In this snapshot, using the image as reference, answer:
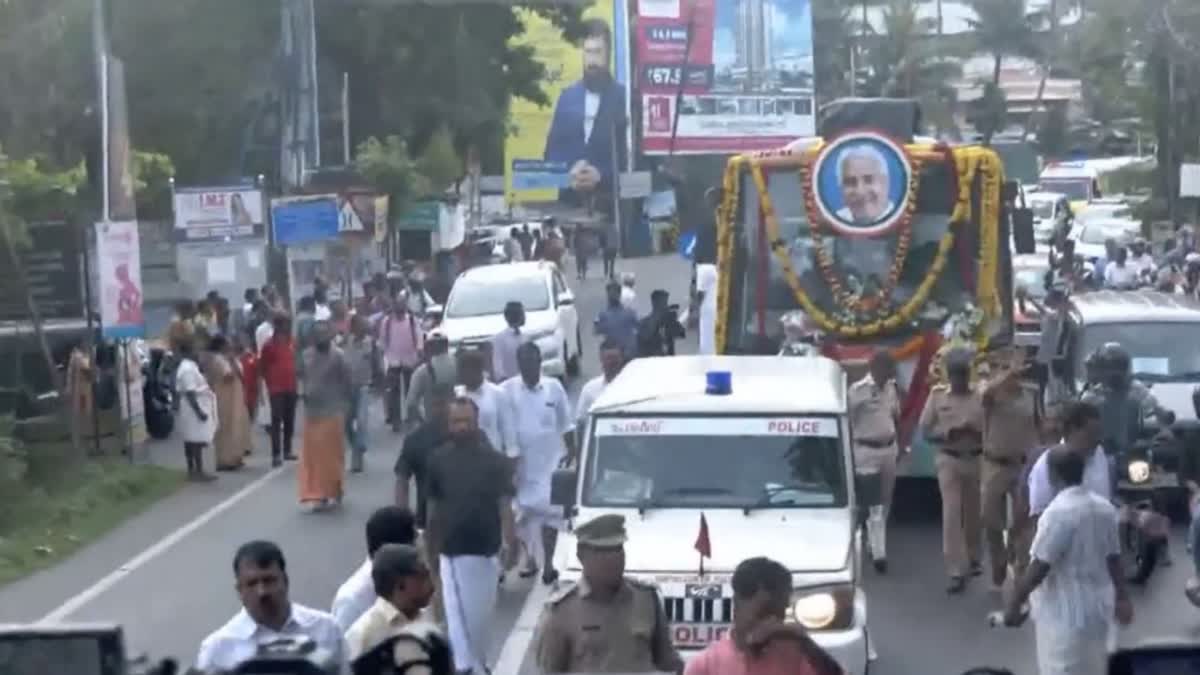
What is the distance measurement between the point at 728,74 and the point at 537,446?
66.3 metres

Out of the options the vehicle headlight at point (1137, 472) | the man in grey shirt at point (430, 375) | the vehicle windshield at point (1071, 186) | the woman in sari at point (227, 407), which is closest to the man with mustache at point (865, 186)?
the man in grey shirt at point (430, 375)

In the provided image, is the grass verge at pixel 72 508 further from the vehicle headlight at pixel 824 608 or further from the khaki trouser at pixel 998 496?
the vehicle headlight at pixel 824 608

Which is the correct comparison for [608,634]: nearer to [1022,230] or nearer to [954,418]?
[954,418]

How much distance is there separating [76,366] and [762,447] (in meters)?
15.0

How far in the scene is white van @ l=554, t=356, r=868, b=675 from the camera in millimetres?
11445

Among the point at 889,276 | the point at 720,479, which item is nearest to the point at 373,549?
the point at 720,479

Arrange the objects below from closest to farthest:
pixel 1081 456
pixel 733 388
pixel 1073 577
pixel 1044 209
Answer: pixel 1073 577 < pixel 1081 456 < pixel 733 388 < pixel 1044 209

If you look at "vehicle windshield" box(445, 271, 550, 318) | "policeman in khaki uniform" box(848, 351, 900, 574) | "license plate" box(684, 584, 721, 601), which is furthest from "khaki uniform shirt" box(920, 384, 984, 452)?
"vehicle windshield" box(445, 271, 550, 318)

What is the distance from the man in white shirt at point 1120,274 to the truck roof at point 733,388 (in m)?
21.8

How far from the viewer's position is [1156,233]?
154 ft

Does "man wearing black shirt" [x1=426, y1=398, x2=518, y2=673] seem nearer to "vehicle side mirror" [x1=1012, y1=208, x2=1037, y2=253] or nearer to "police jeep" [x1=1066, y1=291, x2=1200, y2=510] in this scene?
"police jeep" [x1=1066, y1=291, x2=1200, y2=510]

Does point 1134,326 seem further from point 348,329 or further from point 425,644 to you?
point 425,644

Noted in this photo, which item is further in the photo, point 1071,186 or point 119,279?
point 1071,186

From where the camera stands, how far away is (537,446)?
52.9 ft
